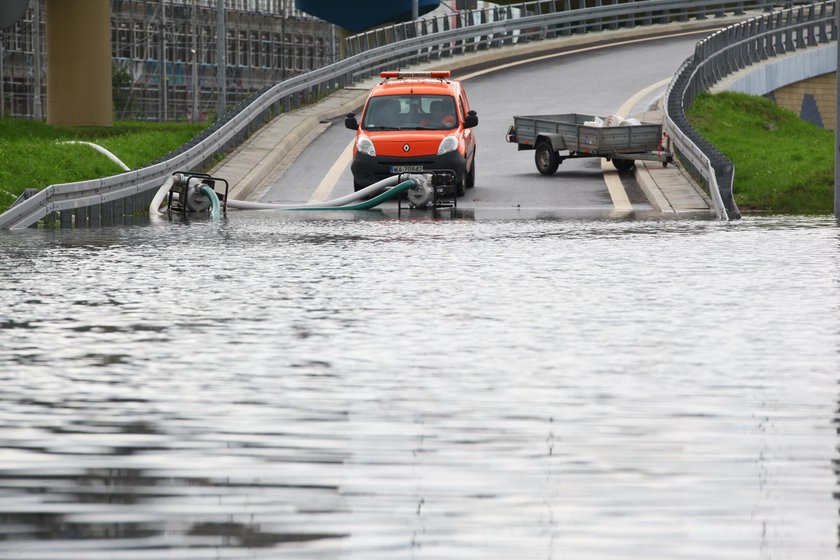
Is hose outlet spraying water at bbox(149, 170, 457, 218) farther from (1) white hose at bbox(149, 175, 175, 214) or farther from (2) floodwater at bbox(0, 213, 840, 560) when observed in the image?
(2) floodwater at bbox(0, 213, 840, 560)

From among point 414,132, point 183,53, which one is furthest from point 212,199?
point 183,53

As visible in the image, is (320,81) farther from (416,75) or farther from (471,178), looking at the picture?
(471,178)

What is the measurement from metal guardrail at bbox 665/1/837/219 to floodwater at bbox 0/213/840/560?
10359 mm

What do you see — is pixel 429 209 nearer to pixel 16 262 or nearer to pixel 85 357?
pixel 16 262

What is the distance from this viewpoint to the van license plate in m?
28.6

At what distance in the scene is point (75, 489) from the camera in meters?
6.50

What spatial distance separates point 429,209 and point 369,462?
2112 centimetres

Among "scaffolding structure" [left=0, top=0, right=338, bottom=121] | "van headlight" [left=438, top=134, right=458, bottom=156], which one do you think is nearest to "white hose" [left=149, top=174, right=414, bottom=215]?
"van headlight" [left=438, top=134, right=458, bottom=156]

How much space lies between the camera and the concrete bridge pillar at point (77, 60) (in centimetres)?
5247

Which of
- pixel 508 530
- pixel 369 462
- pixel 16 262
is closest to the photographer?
pixel 508 530

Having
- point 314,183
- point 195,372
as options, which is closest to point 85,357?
point 195,372

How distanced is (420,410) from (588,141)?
2445 centimetres

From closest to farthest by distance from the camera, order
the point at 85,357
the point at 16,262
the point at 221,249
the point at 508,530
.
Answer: the point at 508,530
the point at 85,357
the point at 16,262
the point at 221,249

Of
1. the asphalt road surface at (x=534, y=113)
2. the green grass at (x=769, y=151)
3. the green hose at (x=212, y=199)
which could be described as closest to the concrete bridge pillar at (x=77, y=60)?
the asphalt road surface at (x=534, y=113)
